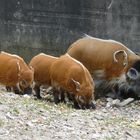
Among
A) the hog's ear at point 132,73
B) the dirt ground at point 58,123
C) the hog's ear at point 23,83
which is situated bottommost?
the hog's ear at point 23,83

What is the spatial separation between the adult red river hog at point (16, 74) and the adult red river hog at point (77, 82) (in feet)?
2.34

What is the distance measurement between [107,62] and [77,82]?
1491 millimetres

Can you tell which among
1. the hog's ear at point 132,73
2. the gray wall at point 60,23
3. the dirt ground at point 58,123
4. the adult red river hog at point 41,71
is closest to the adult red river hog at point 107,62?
the hog's ear at point 132,73

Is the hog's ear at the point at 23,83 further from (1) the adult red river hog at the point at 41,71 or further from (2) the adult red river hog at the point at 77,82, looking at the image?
(2) the adult red river hog at the point at 77,82

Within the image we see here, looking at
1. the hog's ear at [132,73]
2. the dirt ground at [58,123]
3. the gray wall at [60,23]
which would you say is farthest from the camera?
the gray wall at [60,23]

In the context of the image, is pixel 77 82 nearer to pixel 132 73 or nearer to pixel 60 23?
pixel 132 73

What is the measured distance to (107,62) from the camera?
10.9 metres

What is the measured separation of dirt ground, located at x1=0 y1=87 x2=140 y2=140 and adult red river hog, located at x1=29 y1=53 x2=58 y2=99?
1487 mm

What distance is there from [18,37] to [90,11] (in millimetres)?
1629

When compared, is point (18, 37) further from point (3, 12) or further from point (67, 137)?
point (67, 137)

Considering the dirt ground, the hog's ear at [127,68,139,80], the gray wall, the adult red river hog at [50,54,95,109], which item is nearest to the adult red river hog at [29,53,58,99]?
the adult red river hog at [50,54,95,109]

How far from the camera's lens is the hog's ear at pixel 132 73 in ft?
35.5

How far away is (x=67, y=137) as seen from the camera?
684 centimetres

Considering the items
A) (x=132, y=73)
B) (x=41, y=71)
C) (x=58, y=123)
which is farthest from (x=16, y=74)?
(x=58, y=123)
